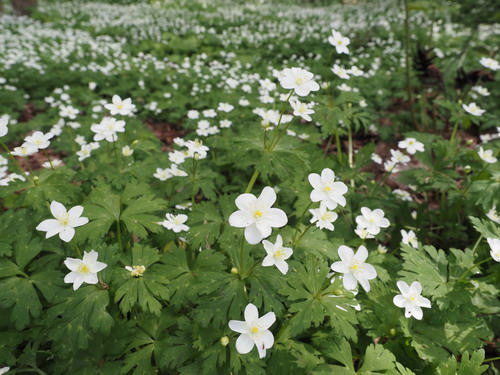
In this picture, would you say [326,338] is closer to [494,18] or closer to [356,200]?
[356,200]

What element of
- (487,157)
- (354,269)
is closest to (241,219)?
(354,269)

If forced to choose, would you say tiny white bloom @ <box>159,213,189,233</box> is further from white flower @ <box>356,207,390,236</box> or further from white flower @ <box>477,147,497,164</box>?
white flower @ <box>477,147,497,164</box>

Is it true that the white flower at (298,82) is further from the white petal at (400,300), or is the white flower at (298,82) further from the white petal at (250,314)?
the white petal at (400,300)

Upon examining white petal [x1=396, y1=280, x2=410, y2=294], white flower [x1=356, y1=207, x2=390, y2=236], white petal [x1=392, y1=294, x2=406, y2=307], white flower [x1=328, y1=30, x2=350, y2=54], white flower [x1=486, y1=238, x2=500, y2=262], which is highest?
white flower [x1=328, y1=30, x2=350, y2=54]

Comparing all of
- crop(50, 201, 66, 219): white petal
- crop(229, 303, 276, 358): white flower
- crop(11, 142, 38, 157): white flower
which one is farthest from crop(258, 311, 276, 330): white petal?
crop(11, 142, 38, 157): white flower

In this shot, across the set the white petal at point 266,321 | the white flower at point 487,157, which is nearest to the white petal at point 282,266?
the white petal at point 266,321

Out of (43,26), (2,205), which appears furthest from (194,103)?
(43,26)
